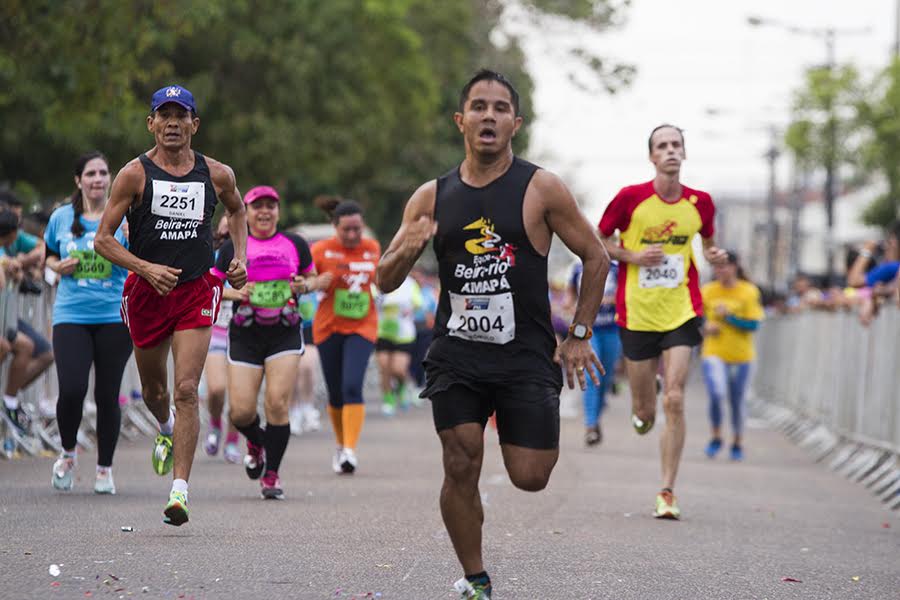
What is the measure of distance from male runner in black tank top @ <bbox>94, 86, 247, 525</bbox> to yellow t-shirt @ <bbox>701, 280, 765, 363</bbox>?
9.87 meters

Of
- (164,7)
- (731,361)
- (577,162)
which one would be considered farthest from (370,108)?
(577,162)

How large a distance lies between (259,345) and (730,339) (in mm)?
8110

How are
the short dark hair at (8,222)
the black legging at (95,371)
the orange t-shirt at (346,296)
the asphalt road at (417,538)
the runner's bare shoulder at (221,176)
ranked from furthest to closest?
the short dark hair at (8,222) < the orange t-shirt at (346,296) < the black legging at (95,371) < the runner's bare shoulder at (221,176) < the asphalt road at (417,538)

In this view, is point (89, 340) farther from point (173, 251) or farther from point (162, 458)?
point (173, 251)

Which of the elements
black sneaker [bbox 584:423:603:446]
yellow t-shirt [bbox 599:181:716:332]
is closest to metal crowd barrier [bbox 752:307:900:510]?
black sneaker [bbox 584:423:603:446]

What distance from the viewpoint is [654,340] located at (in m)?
11.9

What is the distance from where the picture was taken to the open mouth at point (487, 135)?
717 centimetres

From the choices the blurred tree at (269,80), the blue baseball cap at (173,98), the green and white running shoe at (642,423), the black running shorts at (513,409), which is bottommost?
the green and white running shoe at (642,423)

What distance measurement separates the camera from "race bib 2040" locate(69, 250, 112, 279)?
1163 centimetres

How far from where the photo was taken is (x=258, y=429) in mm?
12078

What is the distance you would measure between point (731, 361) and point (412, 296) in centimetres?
845

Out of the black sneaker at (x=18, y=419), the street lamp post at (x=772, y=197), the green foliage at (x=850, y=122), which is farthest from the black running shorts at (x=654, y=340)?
the street lamp post at (x=772, y=197)

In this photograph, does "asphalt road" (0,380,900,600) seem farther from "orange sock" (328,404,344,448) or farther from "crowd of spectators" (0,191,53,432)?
"crowd of spectators" (0,191,53,432)

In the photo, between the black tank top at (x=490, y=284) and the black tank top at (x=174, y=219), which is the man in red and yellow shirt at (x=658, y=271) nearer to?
the black tank top at (x=174, y=219)
